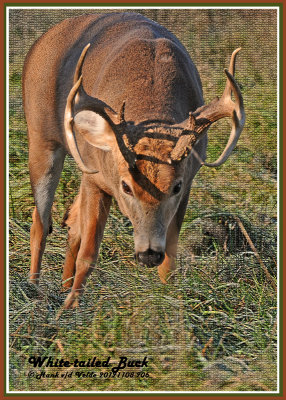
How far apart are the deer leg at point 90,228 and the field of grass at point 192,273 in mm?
117

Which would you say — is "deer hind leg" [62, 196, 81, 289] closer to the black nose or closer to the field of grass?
the field of grass

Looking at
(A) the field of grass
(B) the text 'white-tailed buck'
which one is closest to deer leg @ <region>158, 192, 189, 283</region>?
(B) the text 'white-tailed buck'

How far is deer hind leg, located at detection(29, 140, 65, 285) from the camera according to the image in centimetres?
675

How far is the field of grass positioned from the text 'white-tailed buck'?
30 cm

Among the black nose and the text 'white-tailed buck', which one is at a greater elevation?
the text 'white-tailed buck'

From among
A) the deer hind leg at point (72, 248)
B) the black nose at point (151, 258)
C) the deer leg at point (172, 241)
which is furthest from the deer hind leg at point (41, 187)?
the black nose at point (151, 258)

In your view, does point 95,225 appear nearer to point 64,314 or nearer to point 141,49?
point 64,314

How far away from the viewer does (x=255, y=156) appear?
8445mm

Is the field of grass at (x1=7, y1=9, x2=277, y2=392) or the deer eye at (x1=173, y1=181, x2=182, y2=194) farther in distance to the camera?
the deer eye at (x1=173, y1=181, x2=182, y2=194)

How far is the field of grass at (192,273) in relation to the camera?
202 inches

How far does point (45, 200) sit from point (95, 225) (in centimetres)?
84

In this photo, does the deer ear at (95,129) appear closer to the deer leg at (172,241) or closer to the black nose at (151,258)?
the black nose at (151,258)

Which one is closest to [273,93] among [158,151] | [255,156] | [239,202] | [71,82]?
[255,156]

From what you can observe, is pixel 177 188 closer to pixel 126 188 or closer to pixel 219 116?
pixel 126 188
